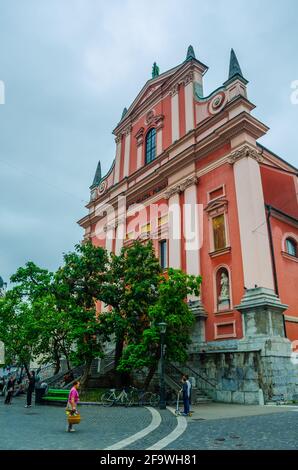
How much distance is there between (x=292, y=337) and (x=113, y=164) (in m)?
20.9

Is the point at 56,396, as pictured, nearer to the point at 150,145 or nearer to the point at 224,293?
the point at 224,293

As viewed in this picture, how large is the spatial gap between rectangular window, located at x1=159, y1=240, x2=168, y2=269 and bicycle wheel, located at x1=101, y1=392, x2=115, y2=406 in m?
A: 9.06

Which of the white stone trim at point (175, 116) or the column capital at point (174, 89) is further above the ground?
the column capital at point (174, 89)

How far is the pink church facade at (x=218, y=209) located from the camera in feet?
53.5

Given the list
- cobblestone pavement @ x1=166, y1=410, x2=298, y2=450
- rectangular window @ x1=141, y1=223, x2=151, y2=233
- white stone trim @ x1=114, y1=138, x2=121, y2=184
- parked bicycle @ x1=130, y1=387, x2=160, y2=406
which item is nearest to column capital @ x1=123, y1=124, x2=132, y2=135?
white stone trim @ x1=114, y1=138, x2=121, y2=184

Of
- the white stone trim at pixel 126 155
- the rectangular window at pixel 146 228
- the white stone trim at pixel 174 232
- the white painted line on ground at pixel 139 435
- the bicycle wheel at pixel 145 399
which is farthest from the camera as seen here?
the white stone trim at pixel 126 155

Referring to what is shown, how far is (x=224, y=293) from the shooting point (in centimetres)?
1778

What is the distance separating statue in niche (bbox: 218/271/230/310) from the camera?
57.4ft

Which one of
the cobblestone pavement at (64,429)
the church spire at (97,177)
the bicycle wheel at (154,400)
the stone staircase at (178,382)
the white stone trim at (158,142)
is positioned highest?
the church spire at (97,177)

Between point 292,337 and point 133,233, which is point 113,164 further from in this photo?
point 292,337

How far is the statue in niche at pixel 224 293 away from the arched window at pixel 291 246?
4.11 m

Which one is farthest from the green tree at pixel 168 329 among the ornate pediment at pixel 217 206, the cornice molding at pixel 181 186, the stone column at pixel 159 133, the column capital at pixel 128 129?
the column capital at pixel 128 129

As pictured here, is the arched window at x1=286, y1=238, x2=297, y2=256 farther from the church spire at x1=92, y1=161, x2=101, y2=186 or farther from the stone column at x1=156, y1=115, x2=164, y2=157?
the church spire at x1=92, y1=161, x2=101, y2=186

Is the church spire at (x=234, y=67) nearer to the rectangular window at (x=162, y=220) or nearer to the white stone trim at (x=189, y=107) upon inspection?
the white stone trim at (x=189, y=107)
